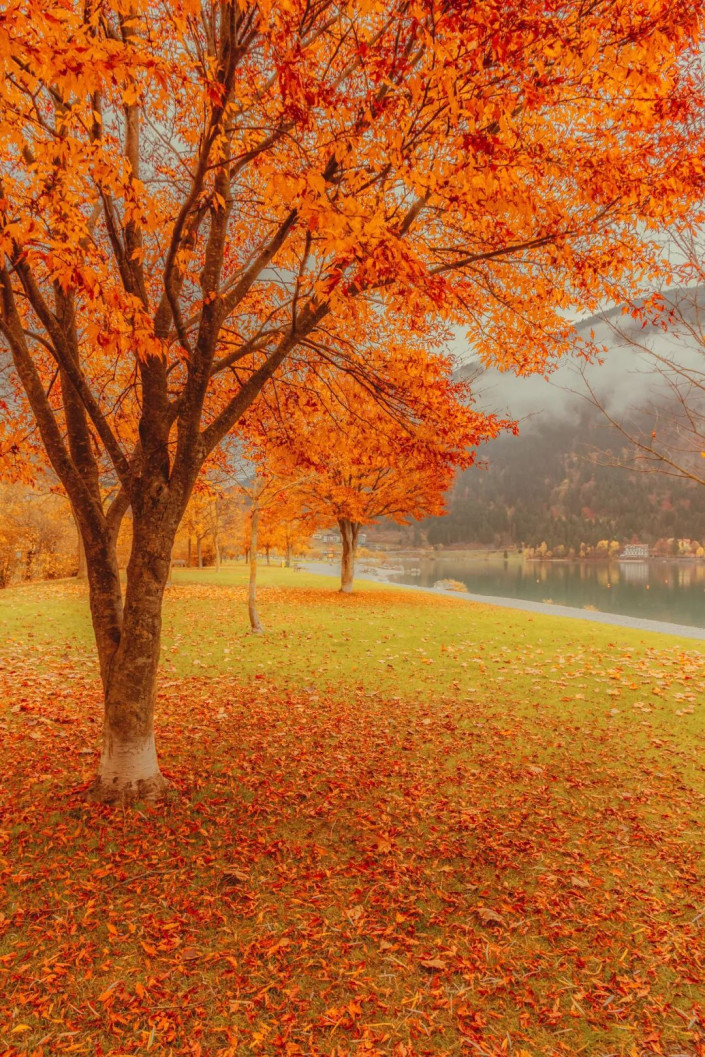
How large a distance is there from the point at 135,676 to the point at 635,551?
16549cm

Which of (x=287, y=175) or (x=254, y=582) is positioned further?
(x=254, y=582)

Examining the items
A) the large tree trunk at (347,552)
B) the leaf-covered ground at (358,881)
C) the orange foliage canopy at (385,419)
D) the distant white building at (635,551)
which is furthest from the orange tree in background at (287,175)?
the distant white building at (635,551)

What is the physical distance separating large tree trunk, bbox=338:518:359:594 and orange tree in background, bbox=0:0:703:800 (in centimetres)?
1875

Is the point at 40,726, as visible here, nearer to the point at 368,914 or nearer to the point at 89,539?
the point at 89,539

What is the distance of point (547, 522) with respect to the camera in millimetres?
182000

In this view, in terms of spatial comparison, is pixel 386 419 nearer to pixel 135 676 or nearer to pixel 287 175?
pixel 287 175

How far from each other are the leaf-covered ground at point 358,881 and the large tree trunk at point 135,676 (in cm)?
29

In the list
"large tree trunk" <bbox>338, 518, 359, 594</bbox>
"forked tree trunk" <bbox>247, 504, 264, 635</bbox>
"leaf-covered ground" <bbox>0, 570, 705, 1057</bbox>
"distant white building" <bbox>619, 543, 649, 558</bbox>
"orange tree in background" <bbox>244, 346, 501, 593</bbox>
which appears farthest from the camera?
"distant white building" <bbox>619, 543, 649, 558</bbox>

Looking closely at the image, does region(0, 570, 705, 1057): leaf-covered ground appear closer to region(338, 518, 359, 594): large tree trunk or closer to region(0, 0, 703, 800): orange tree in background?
region(0, 0, 703, 800): orange tree in background

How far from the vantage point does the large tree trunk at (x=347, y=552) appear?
24.5 m

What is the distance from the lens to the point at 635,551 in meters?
149

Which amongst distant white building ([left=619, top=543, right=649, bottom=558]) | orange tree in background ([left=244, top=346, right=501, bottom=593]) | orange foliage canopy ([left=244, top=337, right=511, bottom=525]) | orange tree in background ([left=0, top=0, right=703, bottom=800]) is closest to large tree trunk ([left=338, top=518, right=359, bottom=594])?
orange tree in background ([left=244, top=346, right=501, bottom=593])

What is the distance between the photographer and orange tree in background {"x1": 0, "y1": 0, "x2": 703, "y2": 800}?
11.6ft

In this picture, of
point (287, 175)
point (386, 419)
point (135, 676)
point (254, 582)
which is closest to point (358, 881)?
point (135, 676)
